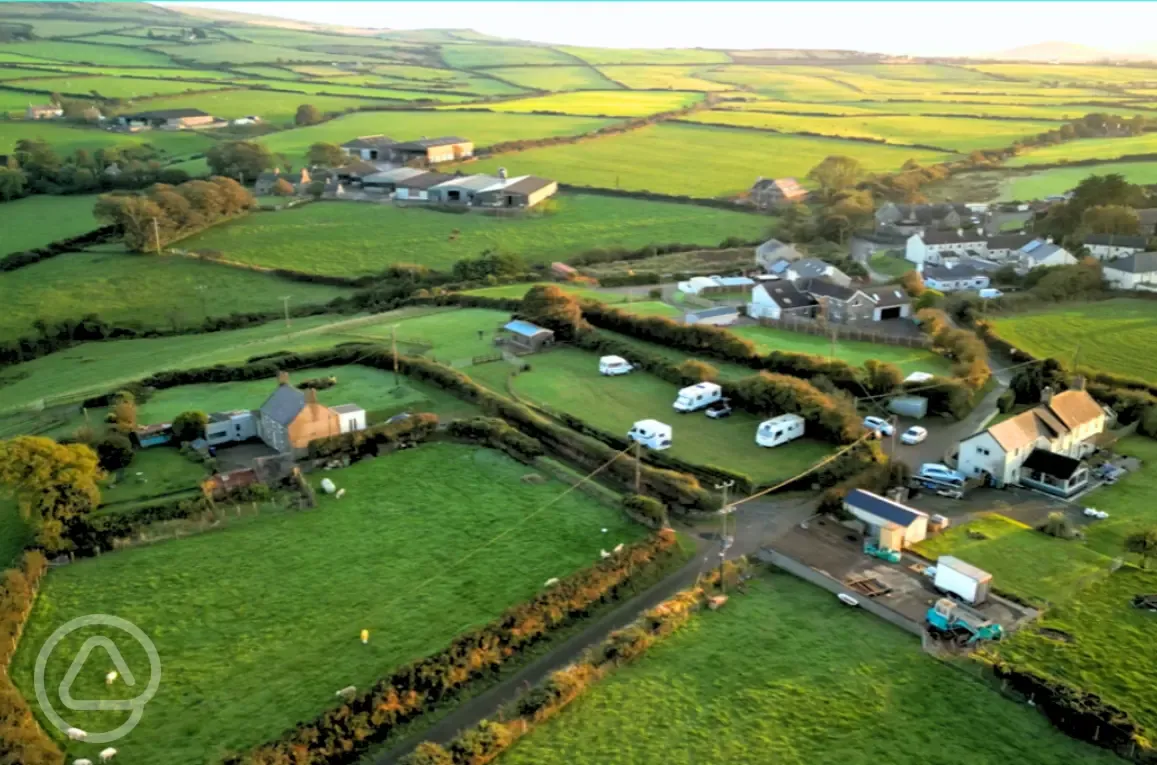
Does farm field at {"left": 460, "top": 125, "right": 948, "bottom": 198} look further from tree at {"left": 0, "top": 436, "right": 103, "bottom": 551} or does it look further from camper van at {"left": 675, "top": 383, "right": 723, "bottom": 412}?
tree at {"left": 0, "top": 436, "right": 103, "bottom": 551}

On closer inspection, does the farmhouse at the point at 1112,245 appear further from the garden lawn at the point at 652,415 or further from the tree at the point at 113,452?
the tree at the point at 113,452

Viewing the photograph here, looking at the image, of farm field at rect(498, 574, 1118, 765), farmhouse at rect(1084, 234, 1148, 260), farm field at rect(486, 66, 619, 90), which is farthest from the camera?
farm field at rect(486, 66, 619, 90)


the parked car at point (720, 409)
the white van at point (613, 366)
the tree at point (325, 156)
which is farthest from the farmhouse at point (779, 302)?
the tree at point (325, 156)

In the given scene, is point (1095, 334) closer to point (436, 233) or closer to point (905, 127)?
point (436, 233)

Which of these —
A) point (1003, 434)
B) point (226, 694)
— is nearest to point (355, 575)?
point (226, 694)

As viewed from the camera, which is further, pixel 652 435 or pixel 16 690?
pixel 652 435

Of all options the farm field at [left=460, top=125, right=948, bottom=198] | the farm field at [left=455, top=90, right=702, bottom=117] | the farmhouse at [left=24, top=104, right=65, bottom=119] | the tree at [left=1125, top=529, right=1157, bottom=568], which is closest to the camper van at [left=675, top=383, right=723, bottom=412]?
the tree at [left=1125, top=529, right=1157, bottom=568]

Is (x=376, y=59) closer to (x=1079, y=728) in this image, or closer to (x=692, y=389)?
(x=692, y=389)

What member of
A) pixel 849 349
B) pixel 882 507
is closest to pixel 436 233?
pixel 849 349
